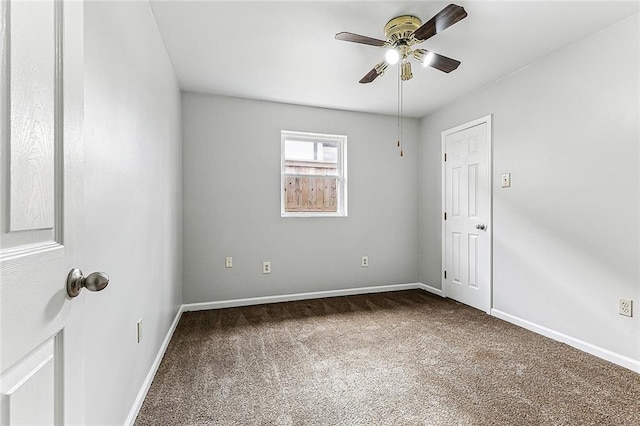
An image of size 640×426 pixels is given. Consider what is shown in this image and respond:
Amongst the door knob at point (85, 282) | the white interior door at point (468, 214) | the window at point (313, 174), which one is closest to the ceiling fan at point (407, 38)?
the white interior door at point (468, 214)

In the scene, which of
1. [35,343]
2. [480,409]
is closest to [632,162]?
[480,409]

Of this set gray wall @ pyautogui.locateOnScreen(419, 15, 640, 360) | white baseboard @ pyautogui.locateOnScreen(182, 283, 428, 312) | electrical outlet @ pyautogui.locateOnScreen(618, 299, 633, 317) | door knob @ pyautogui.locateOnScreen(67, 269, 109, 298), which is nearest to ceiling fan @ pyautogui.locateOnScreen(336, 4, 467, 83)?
gray wall @ pyautogui.locateOnScreen(419, 15, 640, 360)

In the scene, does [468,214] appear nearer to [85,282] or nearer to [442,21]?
[442,21]

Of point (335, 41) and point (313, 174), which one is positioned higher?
point (335, 41)

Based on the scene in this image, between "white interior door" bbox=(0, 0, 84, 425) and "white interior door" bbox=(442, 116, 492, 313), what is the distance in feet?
11.1

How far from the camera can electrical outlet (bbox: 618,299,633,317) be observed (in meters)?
2.13

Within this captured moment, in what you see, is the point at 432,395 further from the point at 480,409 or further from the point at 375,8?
the point at 375,8

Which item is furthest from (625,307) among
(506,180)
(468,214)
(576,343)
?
(468,214)

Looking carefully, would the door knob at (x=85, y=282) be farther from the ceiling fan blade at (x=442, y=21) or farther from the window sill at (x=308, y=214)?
the window sill at (x=308, y=214)

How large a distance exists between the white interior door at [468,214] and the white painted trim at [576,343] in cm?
27

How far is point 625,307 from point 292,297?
2.92 metres

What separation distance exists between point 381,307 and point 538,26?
282 centimetres

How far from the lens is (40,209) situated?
0.60 meters

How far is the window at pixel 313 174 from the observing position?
382cm
